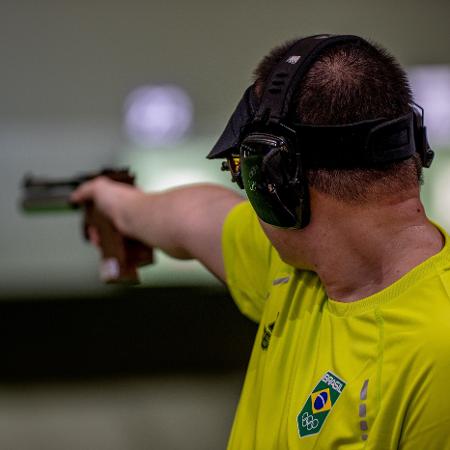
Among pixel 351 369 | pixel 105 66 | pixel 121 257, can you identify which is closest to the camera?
pixel 351 369

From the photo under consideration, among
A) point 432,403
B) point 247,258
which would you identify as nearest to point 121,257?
point 247,258

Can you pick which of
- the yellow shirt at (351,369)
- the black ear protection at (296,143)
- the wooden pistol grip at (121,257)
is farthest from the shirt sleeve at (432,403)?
the wooden pistol grip at (121,257)

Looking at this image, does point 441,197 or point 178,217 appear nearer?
point 178,217

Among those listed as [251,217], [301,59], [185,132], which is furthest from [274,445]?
[185,132]

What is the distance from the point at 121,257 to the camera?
2199 mm

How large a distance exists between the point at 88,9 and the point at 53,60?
0.35m

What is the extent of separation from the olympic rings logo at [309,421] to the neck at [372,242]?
0.65 feet

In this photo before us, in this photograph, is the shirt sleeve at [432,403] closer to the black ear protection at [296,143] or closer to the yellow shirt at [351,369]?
the yellow shirt at [351,369]

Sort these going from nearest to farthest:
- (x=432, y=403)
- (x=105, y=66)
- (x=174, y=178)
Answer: (x=432, y=403)
(x=105, y=66)
(x=174, y=178)

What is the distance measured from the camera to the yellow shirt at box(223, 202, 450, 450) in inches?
45.8

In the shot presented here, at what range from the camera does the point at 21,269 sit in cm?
Result: 471

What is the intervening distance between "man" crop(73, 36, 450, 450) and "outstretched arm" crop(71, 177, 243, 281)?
398 mm

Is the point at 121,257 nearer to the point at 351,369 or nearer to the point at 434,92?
the point at 351,369

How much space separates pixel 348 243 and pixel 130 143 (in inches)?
142
